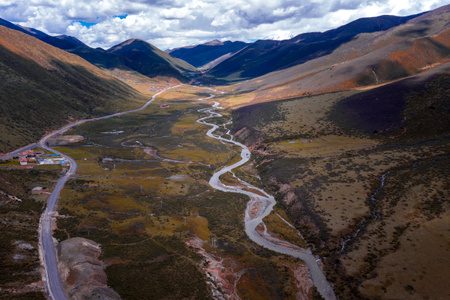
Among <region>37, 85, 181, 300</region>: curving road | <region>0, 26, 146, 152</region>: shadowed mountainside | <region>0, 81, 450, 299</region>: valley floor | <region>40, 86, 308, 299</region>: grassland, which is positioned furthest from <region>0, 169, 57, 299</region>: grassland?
<region>0, 26, 146, 152</region>: shadowed mountainside

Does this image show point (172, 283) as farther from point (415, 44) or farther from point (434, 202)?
point (415, 44)

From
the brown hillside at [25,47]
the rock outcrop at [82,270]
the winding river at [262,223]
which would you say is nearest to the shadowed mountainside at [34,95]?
the brown hillside at [25,47]

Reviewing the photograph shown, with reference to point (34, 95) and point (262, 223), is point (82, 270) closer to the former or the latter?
point (262, 223)

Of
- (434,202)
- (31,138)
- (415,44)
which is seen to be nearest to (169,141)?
(31,138)

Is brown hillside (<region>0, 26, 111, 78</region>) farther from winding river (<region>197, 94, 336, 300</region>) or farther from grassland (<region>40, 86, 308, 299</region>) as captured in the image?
winding river (<region>197, 94, 336, 300</region>)

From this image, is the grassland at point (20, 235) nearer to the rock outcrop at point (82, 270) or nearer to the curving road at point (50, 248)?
the curving road at point (50, 248)

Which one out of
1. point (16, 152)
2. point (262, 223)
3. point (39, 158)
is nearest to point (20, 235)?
point (262, 223)

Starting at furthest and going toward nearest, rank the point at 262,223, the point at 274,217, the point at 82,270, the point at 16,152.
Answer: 1. the point at 16,152
2. the point at 274,217
3. the point at 262,223
4. the point at 82,270
